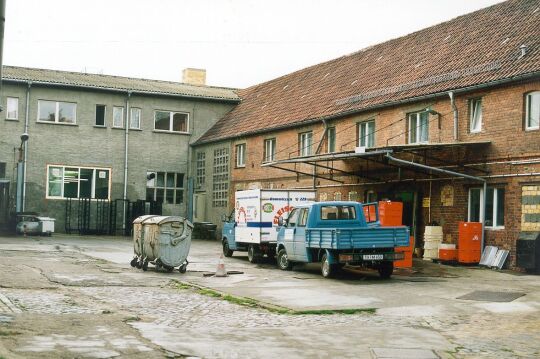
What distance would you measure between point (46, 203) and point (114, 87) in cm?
756

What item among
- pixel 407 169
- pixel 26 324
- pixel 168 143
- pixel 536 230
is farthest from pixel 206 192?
pixel 26 324

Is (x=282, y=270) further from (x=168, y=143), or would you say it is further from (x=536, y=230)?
(x=168, y=143)

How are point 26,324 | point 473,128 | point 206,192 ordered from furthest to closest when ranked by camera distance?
point 206,192, point 473,128, point 26,324

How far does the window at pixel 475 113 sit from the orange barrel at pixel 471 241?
3.15m

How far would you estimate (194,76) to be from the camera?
5056cm

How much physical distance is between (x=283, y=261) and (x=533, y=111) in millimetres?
8385

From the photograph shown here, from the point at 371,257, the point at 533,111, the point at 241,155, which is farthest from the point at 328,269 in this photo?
the point at 241,155

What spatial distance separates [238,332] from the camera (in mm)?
10070

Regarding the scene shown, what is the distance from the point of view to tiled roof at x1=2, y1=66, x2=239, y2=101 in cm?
3975

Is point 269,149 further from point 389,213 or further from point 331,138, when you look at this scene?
point 389,213

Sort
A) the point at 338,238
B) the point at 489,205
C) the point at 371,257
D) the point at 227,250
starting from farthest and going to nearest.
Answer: the point at 227,250
the point at 489,205
the point at 371,257
the point at 338,238

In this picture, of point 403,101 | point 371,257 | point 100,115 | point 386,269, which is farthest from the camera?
point 100,115

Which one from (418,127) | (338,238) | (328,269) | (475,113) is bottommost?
(328,269)

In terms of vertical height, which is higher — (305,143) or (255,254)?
(305,143)
